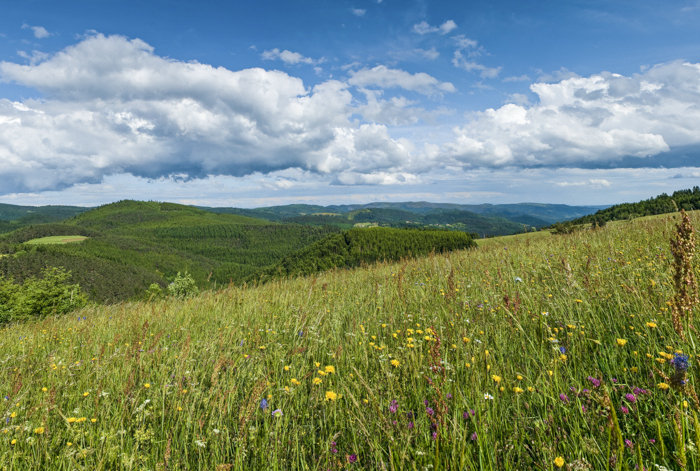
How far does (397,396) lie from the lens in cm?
250

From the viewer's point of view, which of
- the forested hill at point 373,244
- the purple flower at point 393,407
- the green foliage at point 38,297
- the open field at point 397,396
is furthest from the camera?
the forested hill at point 373,244

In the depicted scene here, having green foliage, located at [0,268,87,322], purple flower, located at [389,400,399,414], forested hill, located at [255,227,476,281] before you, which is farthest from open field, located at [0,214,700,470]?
forested hill, located at [255,227,476,281]

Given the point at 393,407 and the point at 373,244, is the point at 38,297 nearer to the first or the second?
the point at 393,407

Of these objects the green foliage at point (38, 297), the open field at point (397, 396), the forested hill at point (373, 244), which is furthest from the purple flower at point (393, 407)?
the forested hill at point (373, 244)

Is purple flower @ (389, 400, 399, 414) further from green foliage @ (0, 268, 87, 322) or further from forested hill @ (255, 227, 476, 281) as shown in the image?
forested hill @ (255, 227, 476, 281)

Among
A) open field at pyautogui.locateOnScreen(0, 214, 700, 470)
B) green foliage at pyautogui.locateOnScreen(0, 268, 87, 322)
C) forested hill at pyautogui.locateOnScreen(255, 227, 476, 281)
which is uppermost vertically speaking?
open field at pyautogui.locateOnScreen(0, 214, 700, 470)

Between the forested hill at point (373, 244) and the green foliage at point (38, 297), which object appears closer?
the green foliage at point (38, 297)

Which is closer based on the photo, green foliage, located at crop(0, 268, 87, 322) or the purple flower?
the purple flower

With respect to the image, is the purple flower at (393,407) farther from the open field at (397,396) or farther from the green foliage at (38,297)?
the green foliage at (38,297)

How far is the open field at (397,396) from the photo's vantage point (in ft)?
5.98

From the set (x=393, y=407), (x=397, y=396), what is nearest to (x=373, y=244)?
(x=397, y=396)

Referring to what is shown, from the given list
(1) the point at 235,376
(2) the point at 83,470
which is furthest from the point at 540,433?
(2) the point at 83,470

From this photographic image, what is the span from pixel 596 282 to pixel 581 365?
1.95m

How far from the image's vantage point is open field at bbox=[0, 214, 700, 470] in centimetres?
182
